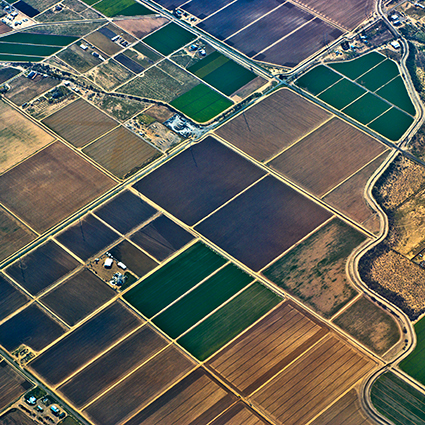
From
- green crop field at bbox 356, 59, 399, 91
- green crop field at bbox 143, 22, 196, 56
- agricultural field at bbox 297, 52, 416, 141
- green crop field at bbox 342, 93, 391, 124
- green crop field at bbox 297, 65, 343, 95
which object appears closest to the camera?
agricultural field at bbox 297, 52, 416, 141

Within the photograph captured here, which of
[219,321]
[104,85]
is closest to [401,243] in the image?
[219,321]

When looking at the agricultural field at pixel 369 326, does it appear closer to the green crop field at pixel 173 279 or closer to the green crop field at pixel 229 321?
the green crop field at pixel 229 321

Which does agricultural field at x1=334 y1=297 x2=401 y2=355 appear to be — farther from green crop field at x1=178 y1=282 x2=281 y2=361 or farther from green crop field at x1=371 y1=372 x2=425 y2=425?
green crop field at x1=178 y1=282 x2=281 y2=361

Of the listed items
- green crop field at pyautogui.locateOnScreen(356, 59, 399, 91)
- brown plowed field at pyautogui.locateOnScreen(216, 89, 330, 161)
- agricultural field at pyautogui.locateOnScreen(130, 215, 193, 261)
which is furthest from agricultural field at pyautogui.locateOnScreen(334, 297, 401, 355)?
green crop field at pyautogui.locateOnScreen(356, 59, 399, 91)

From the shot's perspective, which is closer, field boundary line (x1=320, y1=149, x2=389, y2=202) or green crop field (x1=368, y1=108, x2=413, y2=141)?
field boundary line (x1=320, y1=149, x2=389, y2=202)

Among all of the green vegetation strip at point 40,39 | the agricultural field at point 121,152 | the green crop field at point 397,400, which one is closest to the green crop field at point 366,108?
the agricultural field at point 121,152

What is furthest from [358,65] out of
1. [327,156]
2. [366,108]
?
[327,156]
